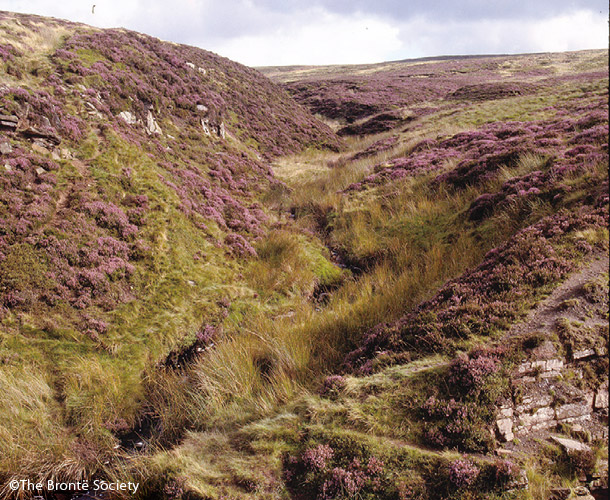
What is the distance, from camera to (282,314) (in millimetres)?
8453

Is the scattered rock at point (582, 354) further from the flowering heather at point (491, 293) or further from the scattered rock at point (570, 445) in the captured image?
the scattered rock at point (570, 445)

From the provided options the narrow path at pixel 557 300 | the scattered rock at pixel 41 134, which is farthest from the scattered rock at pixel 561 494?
the scattered rock at pixel 41 134

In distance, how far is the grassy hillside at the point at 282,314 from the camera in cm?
378

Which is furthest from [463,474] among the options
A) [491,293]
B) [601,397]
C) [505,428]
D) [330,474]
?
[491,293]

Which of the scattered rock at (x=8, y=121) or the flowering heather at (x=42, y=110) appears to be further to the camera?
the flowering heather at (x=42, y=110)

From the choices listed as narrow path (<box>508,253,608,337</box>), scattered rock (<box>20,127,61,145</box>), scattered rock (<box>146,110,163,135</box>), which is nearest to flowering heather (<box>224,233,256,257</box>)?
scattered rock (<box>20,127,61,145</box>)

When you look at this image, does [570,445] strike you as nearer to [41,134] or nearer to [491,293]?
[491,293]

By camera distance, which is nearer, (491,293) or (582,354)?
(582,354)

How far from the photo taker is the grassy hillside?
3779mm

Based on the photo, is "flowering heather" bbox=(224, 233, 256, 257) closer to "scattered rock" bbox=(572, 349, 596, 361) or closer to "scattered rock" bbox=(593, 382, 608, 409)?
"scattered rock" bbox=(572, 349, 596, 361)

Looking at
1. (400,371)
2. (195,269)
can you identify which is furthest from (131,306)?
(400,371)

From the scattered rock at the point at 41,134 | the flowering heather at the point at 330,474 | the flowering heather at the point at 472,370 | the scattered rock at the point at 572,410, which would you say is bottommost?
the flowering heather at the point at 330,474

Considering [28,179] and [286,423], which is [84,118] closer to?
[28,179]

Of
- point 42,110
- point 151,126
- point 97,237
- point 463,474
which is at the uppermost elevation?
point 151,126
